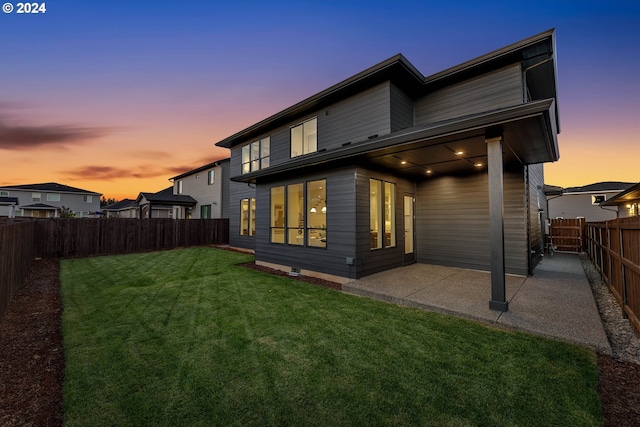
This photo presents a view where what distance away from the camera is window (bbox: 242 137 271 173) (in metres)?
12.0

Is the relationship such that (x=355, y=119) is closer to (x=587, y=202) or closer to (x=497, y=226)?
(x=497, y=226)

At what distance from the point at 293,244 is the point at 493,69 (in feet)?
25.1

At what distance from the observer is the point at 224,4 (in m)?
9.27

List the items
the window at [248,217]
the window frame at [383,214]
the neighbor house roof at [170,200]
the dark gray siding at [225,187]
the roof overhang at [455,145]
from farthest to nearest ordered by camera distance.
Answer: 1. the neighbor house roof at [170,200]
2. the dark gray siding at [225,187]
3. the window at [248,217]
4. the window frame at [383,214]
5. the roof overhang at [455,145]

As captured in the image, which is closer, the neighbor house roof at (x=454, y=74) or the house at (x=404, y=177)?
the house at (x=404, y=177)

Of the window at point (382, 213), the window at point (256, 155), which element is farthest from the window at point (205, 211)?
the window at point (382, 213)

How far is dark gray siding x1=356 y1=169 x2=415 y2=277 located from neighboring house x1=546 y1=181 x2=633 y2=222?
19121 millimetres

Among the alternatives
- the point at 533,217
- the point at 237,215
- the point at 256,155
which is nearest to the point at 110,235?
the point at 237,215

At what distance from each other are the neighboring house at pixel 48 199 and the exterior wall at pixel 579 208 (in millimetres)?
45946

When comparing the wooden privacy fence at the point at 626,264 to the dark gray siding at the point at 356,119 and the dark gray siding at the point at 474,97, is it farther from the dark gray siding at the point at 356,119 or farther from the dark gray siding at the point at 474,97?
the dark gray siding at the point at 356,119

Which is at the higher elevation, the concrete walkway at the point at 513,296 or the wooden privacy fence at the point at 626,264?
the wooden privacy fence at the point at 626,264

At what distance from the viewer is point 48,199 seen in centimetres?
2898

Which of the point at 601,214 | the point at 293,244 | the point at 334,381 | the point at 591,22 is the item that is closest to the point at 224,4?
the point at 293,244

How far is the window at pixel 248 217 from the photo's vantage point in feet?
43.7
